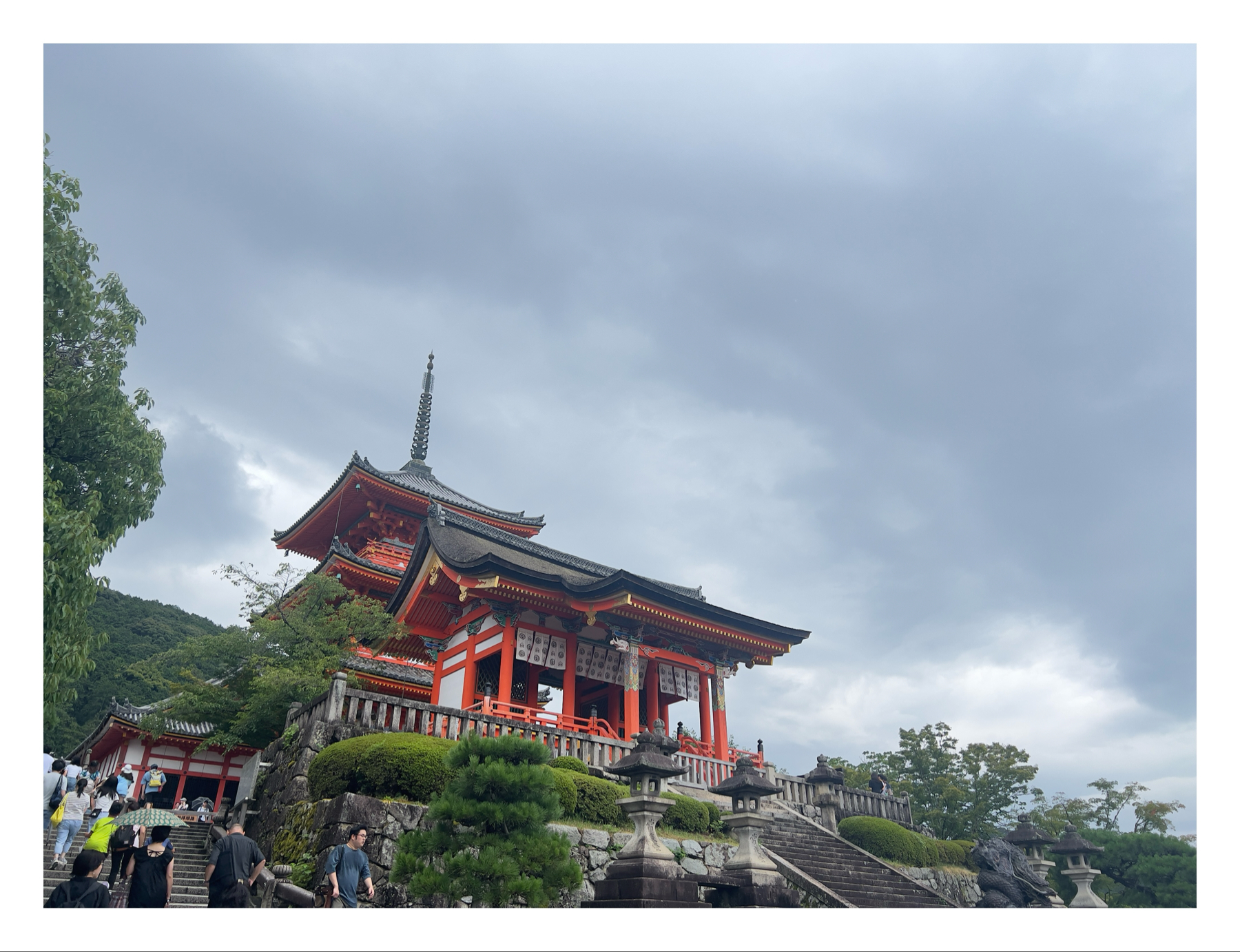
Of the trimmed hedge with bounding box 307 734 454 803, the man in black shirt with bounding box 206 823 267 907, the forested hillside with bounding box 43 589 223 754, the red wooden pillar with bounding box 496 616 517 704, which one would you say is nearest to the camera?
the man in black shirt with bounding box 206 823 267 907

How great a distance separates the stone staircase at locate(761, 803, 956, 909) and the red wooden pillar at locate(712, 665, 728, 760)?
161 inches

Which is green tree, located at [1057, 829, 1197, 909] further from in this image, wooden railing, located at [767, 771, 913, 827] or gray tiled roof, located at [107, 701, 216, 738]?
gray tiled roof, located at [107, 701, 216, 738]

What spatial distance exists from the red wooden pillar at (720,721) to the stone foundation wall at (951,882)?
5.58 metres

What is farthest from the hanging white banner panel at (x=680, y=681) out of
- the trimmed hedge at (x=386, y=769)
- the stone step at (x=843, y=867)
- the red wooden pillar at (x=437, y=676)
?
the trimmed hedge at (x=386, y=769)

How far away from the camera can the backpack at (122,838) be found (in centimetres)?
1008

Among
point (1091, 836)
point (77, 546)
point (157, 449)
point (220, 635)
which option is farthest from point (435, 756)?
point (1091, 836)

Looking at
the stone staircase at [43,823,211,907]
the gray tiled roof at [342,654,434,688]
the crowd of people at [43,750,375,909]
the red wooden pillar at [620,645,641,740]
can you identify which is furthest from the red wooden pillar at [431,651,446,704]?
the crowd of people at [43,750,375,909]

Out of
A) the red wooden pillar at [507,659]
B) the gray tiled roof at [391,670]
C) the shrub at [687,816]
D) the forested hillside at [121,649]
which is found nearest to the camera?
the shrub at [687,816]

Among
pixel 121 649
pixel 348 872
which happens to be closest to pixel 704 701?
pixel 348 872

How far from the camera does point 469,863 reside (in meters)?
8.52

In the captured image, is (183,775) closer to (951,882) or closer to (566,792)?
(566,792)

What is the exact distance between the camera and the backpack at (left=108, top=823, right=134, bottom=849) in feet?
33.1

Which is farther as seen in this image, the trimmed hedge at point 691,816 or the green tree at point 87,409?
the trimmed hedge at point 691,816

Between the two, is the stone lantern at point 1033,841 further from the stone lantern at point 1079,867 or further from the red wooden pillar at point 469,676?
the red wooden pillar at point 469,676
